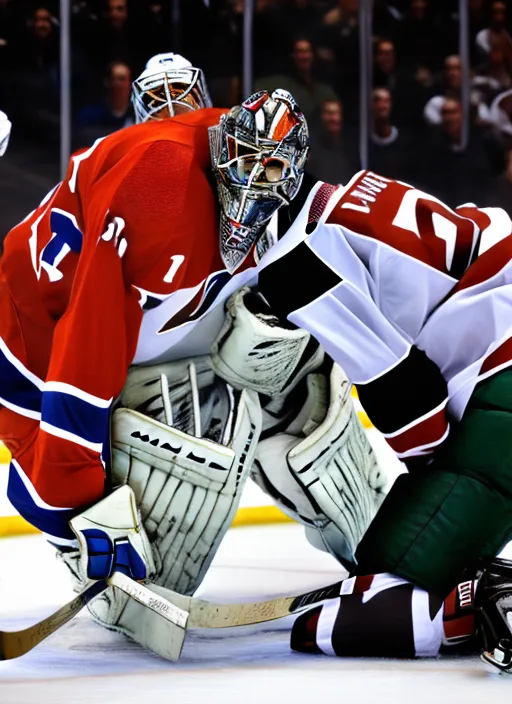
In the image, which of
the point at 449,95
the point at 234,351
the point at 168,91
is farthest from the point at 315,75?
the point at 234,351

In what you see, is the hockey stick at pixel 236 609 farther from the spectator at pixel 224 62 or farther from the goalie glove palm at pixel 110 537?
the spectator at pixel 224 62

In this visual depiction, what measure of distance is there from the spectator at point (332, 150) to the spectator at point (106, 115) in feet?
2.26

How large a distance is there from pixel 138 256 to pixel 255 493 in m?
1.54

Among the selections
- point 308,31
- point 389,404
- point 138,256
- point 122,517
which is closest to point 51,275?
point 138,256

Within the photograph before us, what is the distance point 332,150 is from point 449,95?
52 cm

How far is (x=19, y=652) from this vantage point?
74.2 inches

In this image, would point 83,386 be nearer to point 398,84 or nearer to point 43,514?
point 43,514

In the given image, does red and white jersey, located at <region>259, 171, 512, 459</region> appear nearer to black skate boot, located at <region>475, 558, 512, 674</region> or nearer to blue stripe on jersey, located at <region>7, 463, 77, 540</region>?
black skate boot, located at <region>475, 558, 512, 674</region>

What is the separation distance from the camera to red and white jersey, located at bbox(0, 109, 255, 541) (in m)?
1.84

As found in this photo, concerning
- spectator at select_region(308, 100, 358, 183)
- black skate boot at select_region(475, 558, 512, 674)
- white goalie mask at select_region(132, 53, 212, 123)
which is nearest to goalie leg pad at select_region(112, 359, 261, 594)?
black skate boot at select_region(475, 558, 512, 674)

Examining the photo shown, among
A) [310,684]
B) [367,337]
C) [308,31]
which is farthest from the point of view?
[308,31]

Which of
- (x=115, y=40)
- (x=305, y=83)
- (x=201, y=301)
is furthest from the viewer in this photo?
(x=305, y=83)

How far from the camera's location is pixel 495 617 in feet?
5.85

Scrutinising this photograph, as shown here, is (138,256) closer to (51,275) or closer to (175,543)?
(51,275)
